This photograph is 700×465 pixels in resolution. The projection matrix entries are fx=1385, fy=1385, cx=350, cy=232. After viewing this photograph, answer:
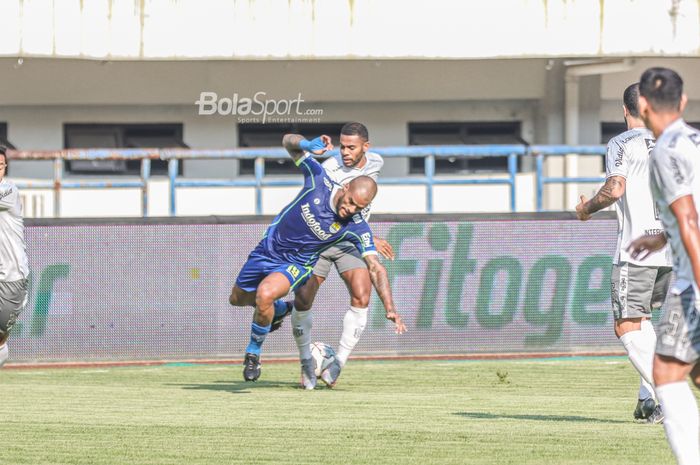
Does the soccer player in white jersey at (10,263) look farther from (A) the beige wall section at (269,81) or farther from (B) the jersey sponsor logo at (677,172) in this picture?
(A) the beige wall section at (269,81)

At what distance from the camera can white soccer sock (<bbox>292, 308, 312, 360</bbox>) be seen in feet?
39.0

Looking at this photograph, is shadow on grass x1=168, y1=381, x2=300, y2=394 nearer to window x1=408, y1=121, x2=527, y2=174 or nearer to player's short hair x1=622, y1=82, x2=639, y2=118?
player's short hair x1=622, y1=82, x2=639, y2=118

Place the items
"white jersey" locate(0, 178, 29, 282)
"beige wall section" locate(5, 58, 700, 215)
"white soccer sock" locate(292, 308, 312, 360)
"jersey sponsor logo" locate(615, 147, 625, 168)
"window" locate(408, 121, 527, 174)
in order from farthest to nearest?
"window" locate(408, 121, 527, 174)
"beige wall section" locate(5, 58, 700, 215)
"white soccer sock" locate(292, 308, 312, 360)
"white jersey" locate(0, 178, 29, 282)
"jersey sponsor logo" locate(615, 147, 625, 168)

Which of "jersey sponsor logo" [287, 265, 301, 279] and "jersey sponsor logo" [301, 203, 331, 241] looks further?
"jersey sponsor logo" [287, 265, 301, 279]

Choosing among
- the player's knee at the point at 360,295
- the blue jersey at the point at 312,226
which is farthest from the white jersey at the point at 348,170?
the blue jersey at the point at 312,226

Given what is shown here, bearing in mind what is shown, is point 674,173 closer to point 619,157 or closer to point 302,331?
point 619,157

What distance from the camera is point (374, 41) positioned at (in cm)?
1959

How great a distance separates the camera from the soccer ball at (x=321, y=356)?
39.4 ft

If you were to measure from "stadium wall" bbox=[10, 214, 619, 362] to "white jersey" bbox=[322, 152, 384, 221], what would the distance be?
3.35m

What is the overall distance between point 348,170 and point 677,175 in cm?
663

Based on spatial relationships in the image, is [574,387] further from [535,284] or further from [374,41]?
[374,41]

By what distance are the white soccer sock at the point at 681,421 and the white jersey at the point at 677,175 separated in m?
0.46

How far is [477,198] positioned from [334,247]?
9.32 m

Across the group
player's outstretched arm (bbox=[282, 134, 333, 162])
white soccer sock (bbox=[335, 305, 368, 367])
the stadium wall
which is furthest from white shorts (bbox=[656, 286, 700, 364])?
the stadium wall
